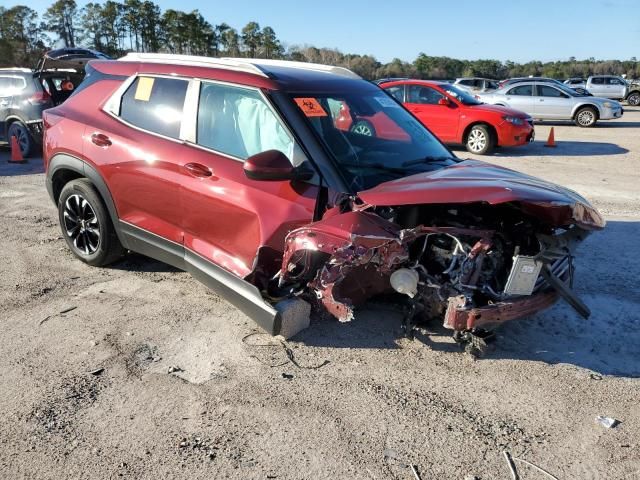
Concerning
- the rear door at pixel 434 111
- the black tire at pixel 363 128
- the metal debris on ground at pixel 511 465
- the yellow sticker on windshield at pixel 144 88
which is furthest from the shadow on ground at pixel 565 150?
the metal debris on ground at pixel 511 465

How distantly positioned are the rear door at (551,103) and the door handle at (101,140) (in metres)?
18.3

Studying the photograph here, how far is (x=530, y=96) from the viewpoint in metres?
19.8

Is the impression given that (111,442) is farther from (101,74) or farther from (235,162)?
(101,74)

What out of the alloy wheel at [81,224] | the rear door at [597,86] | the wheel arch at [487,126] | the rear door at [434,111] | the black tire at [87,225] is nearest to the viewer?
the black tire at [87,225]

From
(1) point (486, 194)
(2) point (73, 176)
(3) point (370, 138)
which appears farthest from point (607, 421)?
(2) point (73, 176)

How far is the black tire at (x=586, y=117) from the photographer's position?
771 inches

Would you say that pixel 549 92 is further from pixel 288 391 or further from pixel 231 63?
pixel 288 391

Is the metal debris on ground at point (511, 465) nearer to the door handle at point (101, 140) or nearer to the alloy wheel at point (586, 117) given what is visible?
the door handle at point (101, 140)

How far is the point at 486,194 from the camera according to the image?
9.91 ft

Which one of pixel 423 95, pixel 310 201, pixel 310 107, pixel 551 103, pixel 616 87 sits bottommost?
pixel 310 201

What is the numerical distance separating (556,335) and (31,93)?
11.2 m

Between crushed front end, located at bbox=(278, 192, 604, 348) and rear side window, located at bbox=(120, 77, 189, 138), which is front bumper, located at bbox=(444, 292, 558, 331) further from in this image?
rear side window, located at bbox=(120, 77, 189, 138)

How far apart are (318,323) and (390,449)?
1420mm

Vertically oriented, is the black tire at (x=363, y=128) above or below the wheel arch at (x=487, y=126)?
above
